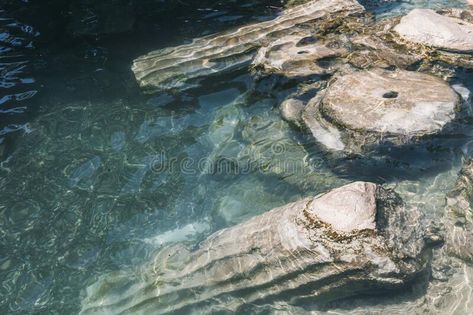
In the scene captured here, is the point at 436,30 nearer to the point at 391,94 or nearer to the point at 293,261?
the point at 391,94

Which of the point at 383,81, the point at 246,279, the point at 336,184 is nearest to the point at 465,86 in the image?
the point at 383,81

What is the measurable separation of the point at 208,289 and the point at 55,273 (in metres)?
1.76

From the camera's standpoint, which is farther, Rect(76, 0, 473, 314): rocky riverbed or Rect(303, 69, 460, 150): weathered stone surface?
Rect(303, 69, 460, 150): weathered stone surface

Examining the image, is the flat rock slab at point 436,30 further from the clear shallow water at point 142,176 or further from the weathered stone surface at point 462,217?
the weathered stone surface at point 462,217

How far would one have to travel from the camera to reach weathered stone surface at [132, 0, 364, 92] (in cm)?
756

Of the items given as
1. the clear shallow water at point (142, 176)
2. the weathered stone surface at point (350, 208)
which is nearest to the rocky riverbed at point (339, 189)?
the weathered stone surface at point (350, 208)

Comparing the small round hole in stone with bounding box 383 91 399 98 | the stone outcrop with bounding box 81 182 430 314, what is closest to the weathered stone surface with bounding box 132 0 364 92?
the small round hole in stone with bounding box 383 91 399 98

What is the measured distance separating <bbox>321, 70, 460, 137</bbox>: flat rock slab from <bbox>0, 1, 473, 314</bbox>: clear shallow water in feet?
1.35

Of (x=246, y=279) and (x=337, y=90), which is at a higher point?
(x=337, y=90)

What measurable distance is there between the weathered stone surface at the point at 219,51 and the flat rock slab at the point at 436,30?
1342mm

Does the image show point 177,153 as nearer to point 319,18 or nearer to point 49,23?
point 319,18

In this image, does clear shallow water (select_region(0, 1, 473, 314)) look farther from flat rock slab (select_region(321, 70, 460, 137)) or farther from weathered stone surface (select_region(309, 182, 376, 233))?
weathered stone surface (select_region(309, 182, 376, 233))

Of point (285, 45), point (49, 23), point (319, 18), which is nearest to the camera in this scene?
point (285, 45)

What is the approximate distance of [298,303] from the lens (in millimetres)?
4582
